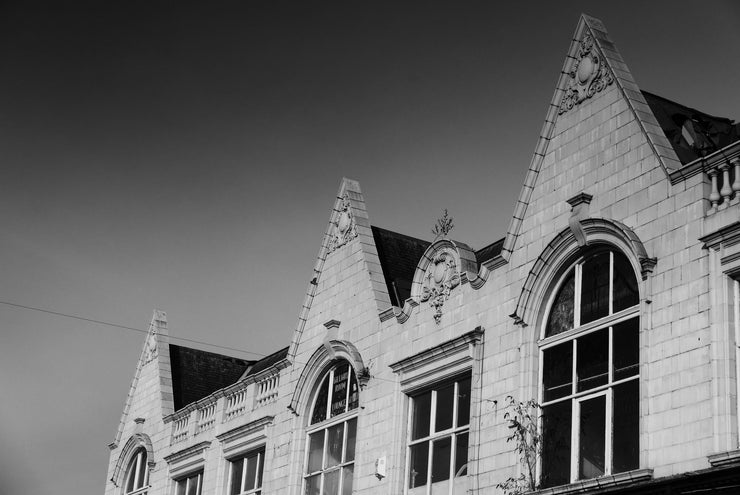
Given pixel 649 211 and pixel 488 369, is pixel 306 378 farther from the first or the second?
pixel 649 211

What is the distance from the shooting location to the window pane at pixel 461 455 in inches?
904

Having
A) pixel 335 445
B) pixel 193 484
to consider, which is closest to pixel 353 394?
pixel 335 445

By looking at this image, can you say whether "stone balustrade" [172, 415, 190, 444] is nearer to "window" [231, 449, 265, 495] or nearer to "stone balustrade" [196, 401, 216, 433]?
"stone balustrade" [196, 401, 216, 433]

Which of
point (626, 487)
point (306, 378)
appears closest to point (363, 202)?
point (306, 378)

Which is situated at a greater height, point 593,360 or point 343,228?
point 343,228

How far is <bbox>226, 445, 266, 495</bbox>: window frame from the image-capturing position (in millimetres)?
30734

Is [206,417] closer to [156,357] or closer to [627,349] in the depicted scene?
[156,357]

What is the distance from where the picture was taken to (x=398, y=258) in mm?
30438

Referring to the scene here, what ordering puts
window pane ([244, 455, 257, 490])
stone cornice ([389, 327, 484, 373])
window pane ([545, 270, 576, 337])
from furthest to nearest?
window pane ([244, 455, 257, 490]) < stone cornice ([389, 327, 484, 373]) < window pane ([545, 270, 576, 337])

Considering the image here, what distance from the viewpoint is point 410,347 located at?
2527 centimetres

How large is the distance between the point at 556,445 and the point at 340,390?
325 inches

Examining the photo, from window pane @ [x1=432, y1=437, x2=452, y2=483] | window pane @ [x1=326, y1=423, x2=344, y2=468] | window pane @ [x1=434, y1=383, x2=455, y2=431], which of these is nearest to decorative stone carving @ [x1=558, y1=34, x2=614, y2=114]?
window pane @ [x1=434, y1=383, x2=455, y2=431]

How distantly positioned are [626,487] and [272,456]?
13.4 m

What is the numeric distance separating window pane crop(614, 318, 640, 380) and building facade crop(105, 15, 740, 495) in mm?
27
